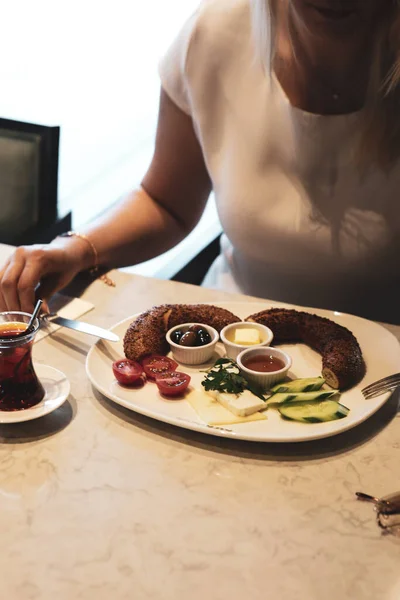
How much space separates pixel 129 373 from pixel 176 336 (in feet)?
0.45

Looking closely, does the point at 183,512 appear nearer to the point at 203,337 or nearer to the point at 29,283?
the point at 203,337

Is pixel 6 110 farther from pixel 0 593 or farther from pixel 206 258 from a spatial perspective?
pixel 0 593

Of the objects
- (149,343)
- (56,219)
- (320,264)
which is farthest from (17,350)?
(56,219)

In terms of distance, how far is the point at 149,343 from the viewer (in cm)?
114

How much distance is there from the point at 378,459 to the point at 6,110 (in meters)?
3.05

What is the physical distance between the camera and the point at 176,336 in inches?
45.9

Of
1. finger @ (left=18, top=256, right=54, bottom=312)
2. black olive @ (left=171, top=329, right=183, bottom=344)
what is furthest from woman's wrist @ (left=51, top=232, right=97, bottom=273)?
black olive @ (left=171, top=329, right=183, bottom=344)

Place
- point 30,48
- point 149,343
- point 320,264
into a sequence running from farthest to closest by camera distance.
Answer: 1. point 30,48
2. point 320,264
3. point 149,343

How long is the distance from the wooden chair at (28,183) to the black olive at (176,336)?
87 cm

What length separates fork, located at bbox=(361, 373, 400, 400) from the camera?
105 centimetres

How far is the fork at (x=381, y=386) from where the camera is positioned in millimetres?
1047

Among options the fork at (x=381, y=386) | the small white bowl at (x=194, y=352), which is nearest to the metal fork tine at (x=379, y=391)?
the fork at (x=381, y=386)

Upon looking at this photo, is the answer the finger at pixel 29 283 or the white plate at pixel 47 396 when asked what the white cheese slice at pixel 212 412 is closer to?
the white plate at pixel 47 396

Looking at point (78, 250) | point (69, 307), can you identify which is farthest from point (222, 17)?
point (69, 307)
